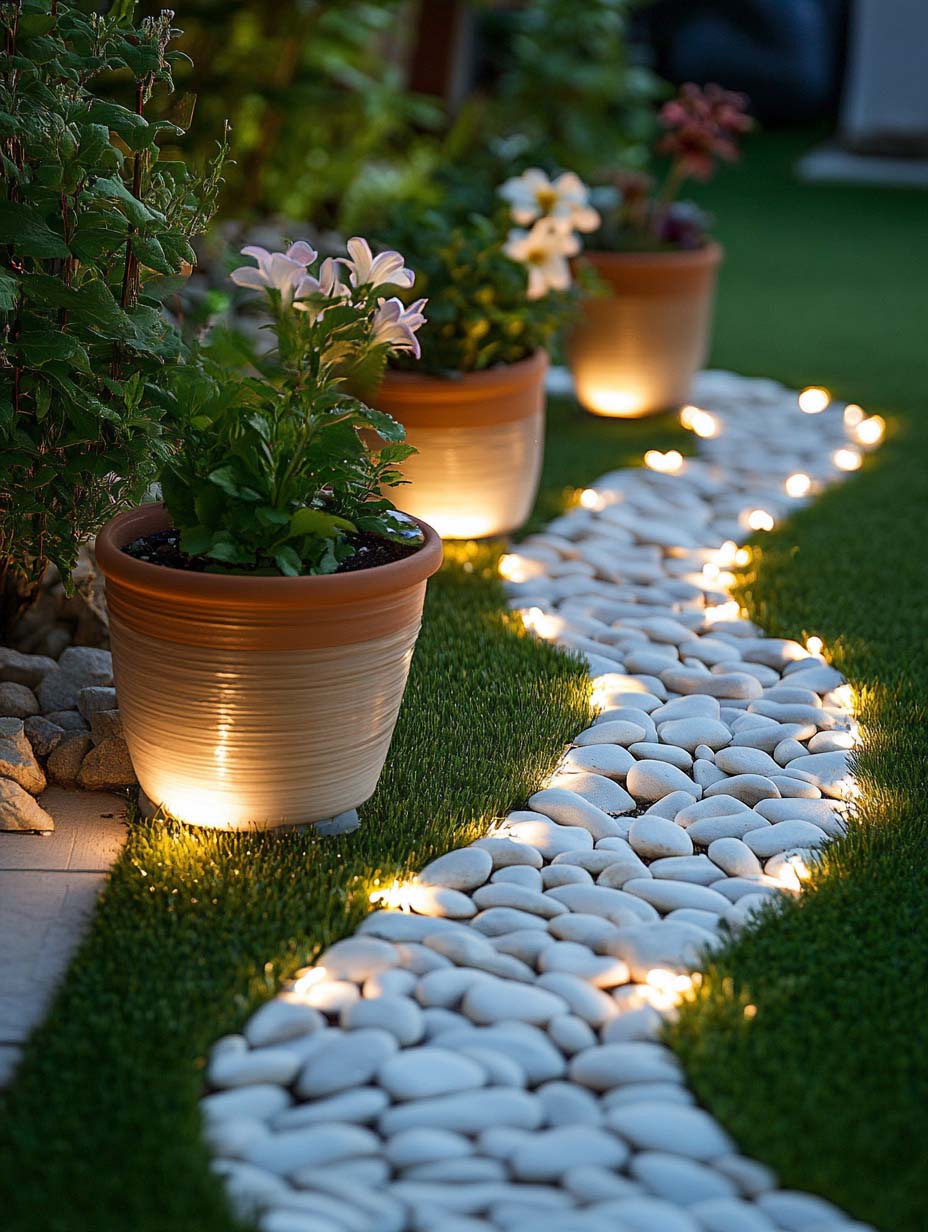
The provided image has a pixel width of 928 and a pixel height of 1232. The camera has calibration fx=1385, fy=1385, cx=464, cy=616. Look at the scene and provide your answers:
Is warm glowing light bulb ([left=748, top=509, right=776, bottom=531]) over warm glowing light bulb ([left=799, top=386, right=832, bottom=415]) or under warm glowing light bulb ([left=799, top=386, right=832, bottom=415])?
under

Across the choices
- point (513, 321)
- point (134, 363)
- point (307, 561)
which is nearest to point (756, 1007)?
point (307, 561)

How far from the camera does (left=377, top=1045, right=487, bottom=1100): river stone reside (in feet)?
4.73

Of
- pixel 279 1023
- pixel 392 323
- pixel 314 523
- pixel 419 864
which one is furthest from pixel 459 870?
pixel 392 323

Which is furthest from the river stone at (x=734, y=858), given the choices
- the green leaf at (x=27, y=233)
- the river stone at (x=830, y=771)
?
the green leaf at (x=27, y=233)

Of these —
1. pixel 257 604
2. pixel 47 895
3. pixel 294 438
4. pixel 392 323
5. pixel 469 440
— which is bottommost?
pixel 47 895

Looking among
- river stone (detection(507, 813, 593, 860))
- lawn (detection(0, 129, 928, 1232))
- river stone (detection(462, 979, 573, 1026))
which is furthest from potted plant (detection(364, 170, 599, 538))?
river stone (detection(462, 979, 573, 1026))

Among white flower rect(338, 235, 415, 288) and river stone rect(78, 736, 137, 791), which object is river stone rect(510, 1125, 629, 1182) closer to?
river stone rect(78, 736, 137, 791)

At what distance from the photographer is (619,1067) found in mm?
1478

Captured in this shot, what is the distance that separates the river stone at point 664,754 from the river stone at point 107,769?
2.60 feet

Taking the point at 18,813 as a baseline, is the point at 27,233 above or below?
above

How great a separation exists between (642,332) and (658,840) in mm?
2375

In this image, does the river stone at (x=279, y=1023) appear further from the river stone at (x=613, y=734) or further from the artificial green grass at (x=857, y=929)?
the river stone at (x=613, y=734)

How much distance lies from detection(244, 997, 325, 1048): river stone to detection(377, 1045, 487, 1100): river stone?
4.2 inches

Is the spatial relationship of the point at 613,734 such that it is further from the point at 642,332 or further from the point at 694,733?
the point at 642,332
